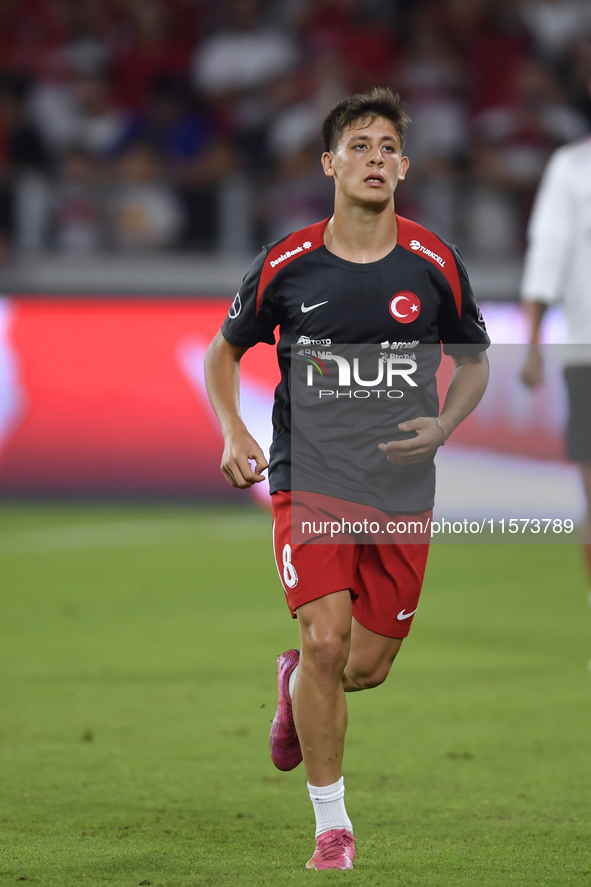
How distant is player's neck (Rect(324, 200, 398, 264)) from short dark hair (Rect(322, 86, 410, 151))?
0.22 metres

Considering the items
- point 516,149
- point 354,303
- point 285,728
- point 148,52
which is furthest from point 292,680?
point 148,52

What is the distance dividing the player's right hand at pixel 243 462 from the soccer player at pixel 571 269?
2.83 meters

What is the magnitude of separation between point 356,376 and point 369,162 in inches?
24.7

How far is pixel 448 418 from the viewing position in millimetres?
3850

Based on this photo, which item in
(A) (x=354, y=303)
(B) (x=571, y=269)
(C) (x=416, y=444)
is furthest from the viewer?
(B) (x=571, y=269)

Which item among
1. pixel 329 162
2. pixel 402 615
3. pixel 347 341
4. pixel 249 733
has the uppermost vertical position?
pixel 329 162

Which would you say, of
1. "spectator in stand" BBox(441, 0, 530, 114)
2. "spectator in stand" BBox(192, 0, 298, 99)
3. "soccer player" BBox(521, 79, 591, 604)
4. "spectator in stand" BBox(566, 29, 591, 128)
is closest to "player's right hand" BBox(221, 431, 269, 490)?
"soccer player" BBox(521, 79, 591, 604)

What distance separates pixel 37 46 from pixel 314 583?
1293cm

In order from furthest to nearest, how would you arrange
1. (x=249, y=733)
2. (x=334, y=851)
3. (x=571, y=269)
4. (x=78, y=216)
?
(x=78, y=216), (x=571, y=269), (x=249, y=733), (x=334, y=851)

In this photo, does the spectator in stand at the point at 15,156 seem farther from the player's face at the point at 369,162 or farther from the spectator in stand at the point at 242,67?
the player's face at the point at 369,162

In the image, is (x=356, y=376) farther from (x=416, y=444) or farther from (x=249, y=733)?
(x=249, y=733)

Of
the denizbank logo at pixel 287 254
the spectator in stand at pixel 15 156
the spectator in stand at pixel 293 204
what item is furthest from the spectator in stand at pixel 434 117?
the denizbank logo at pixel 287 254

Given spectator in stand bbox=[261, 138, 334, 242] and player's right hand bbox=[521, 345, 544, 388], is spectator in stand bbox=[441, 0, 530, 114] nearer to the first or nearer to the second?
spectator in stand bbox=[261, 138, 334, 242]

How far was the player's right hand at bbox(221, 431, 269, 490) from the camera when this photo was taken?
3625 mm
